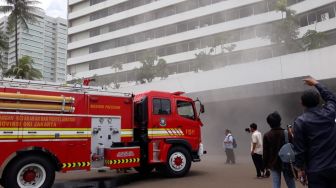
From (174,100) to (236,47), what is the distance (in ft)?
85.9

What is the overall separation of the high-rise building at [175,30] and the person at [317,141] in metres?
23.4

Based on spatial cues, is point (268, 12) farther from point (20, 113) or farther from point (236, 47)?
point (20, 113)

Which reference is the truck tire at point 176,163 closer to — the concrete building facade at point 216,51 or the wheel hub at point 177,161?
the wheel hub at point 177,161

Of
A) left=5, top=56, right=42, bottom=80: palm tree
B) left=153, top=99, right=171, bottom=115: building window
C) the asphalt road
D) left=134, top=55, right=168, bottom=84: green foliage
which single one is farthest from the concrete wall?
left=5, top=56, right=42, bottom=80: palm tree

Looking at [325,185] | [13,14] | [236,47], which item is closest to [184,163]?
[325,185]

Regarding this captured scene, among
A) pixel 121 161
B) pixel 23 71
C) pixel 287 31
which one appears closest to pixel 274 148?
pixel 121 161

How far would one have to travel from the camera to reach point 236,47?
3466 cm

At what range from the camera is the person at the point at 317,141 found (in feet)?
9.64

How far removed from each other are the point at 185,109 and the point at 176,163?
59.2 inches

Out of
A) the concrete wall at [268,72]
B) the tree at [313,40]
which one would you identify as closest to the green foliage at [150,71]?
the concrete wall at [268,72]

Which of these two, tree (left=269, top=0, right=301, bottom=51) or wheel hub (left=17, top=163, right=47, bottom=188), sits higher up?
tree (left=269, top=0, right=301, bottom=51)

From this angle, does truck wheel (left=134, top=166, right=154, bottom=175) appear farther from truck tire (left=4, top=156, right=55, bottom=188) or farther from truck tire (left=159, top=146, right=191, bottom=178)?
truck tire (left=4, top=156, right=55, bottom=188)

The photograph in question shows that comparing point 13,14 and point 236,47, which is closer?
point 13,14

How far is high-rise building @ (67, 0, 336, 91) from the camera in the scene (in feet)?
104
